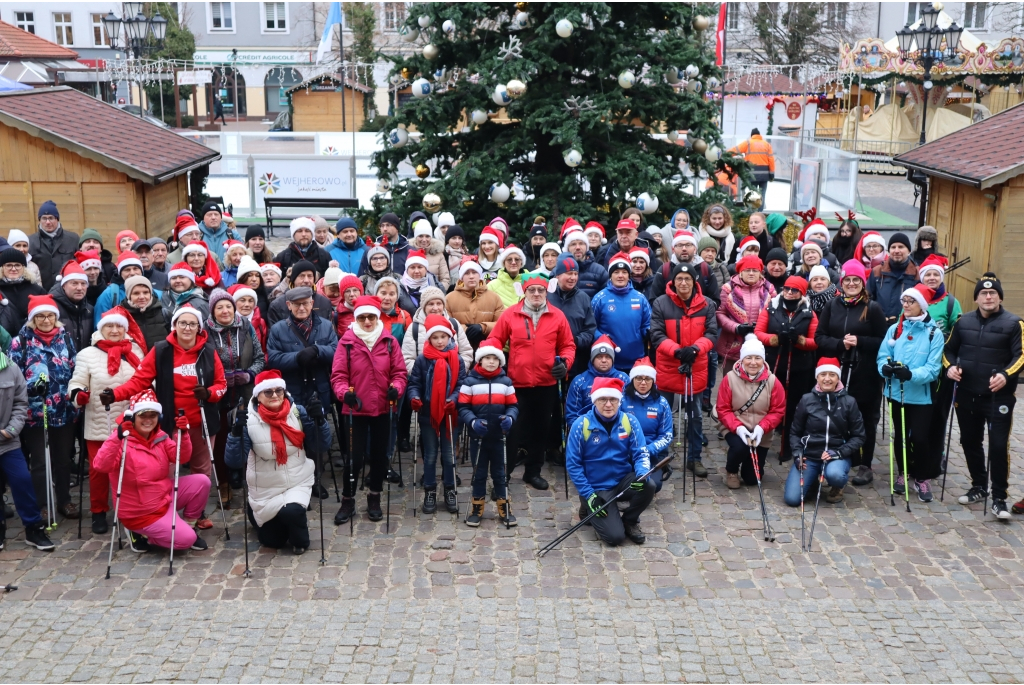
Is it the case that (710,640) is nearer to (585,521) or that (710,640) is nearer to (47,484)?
(585,521)

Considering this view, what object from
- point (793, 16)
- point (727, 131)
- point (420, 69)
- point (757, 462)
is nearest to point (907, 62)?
point (727, 131)

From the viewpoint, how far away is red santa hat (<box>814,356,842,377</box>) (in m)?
9.47

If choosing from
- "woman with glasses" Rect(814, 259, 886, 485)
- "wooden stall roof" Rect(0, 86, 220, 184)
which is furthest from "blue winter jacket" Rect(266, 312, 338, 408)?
"wooden stall roof" Rect(0, 86, 220, 184)

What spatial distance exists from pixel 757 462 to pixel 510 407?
8.02ft

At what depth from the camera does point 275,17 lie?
64.3 metres

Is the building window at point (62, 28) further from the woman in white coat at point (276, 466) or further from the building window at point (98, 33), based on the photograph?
the woman in white coat at point (276, 466)

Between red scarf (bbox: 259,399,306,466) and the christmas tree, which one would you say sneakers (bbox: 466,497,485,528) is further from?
the christmas tree

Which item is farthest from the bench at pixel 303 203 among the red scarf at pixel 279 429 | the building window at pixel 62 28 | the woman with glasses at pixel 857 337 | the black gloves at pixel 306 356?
the building window at pixel 62 28

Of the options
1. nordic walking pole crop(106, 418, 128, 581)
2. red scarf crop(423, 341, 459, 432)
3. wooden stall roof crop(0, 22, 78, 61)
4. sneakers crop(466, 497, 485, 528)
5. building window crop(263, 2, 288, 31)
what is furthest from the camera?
building window crop(263, 2, 288, 31)

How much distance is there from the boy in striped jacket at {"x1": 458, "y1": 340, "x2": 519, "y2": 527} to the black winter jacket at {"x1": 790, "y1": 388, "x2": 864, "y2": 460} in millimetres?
2677

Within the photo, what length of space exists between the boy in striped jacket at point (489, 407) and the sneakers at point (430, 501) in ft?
1.30

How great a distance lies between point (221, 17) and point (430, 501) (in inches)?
2413

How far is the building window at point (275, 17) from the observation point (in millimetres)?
64000

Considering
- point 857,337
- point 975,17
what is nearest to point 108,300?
point 857,337
